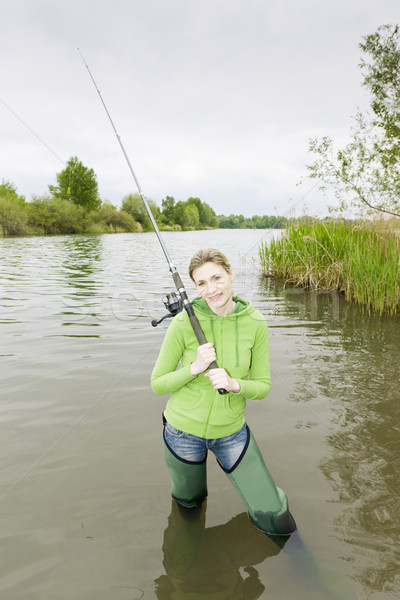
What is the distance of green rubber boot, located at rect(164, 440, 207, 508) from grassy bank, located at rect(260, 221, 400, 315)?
6540 mm

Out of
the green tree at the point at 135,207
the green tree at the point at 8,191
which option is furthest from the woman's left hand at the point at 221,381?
the green tree at the point at 8,191

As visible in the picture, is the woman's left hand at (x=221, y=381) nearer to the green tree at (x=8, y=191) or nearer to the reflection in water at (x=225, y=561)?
the reflection in water at (x=225, y=561)

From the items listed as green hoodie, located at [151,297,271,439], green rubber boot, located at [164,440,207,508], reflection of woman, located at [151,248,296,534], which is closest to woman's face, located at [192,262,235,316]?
reflection of woman, located at [151,248,296,534]

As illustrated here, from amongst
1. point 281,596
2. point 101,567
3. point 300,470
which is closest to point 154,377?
point 101,567

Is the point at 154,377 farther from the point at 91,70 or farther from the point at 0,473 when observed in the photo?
the point at 91,70

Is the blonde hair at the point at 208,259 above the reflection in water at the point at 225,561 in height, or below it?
above

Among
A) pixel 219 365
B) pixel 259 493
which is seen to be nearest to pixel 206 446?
pixel 259 493

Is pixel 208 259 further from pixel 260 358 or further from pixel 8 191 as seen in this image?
pixel 8 191

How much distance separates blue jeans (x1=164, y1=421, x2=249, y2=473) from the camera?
2.28 m

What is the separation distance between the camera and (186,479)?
240cm

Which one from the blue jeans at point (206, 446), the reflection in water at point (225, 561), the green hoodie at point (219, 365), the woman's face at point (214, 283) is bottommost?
the reflection in water at point (225, 561)

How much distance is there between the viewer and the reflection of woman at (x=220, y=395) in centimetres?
225

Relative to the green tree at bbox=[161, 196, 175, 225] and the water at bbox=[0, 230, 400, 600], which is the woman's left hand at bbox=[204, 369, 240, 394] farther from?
the green tree at bbox=[161, 196, 175, 225]

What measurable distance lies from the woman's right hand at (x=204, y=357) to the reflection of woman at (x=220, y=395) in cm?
9
